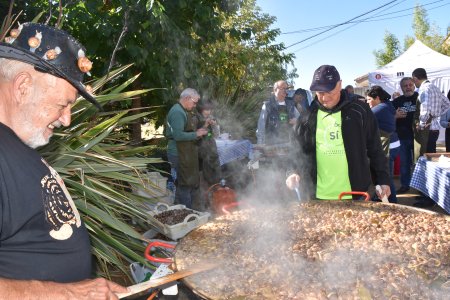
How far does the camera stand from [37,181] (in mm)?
1404

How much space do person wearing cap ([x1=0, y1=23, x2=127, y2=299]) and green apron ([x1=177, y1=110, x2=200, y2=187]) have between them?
412 centimetres

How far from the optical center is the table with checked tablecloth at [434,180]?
15.0 feet

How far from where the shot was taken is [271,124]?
23.1 ft

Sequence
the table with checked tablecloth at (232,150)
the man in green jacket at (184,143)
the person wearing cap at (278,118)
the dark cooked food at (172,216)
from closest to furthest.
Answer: the dark cooked food at (172,216) → the man in green jacket at (184,143) → the person wearing cap at (278,118) → the table with checked tablecloth at (232,150)

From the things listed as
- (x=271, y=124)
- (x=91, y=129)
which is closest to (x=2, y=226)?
(x=91, y=129)

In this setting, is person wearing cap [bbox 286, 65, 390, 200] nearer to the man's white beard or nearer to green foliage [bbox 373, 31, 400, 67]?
the man's white beard

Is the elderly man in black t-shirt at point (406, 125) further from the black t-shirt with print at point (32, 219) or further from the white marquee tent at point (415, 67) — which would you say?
the black t-shirt with print at point (32, 219)

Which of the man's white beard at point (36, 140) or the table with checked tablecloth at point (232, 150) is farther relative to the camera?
the table with checked tablecloth at point (232, 150)

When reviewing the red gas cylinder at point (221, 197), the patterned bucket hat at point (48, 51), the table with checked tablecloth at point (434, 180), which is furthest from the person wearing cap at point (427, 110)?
the patterned bucket hat at point (48, 51)

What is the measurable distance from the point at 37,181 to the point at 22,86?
37cm

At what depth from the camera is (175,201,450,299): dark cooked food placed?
5.77 feet

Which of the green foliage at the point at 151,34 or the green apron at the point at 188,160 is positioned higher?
the green foliage at the point at 151,34

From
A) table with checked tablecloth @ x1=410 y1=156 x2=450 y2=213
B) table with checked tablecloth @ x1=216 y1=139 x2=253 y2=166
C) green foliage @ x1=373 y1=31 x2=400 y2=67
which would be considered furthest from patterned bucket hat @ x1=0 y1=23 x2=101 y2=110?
green foliage @ x1=373 y1=31 x2=400 y2=67

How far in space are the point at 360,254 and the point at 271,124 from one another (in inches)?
201
